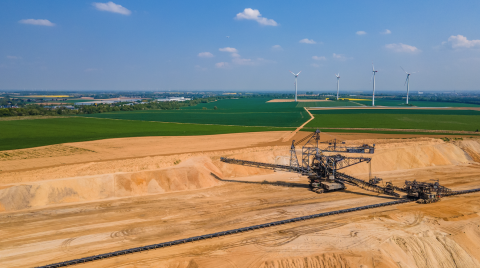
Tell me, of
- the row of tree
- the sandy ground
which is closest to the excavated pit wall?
the sandy ground

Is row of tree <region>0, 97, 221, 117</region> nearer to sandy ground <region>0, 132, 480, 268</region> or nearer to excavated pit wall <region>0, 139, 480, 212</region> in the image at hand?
sandy ground <region>0, 132, 480, 268</region>

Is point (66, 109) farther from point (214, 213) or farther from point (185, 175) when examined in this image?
point (214, 213)

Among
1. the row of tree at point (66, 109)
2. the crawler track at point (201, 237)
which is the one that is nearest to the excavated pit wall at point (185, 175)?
the crawler track at point (201, 237)

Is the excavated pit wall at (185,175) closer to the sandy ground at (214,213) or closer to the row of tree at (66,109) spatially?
the sandy ground at (214,213)

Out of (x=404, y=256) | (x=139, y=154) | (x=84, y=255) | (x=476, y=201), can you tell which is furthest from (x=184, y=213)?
(x=476, y=201)

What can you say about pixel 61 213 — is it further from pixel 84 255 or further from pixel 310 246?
pixel 310 246

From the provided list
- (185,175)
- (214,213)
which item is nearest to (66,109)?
(185,175)
